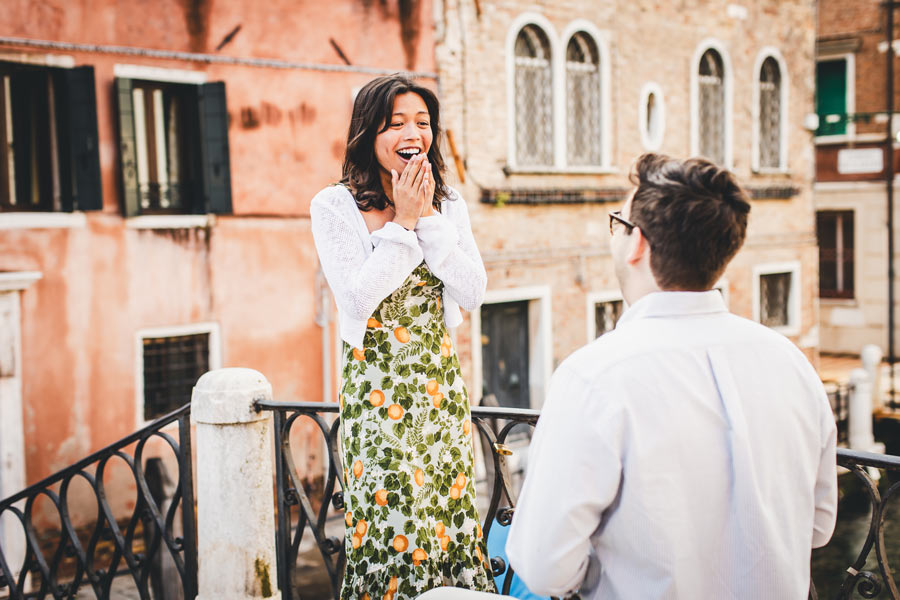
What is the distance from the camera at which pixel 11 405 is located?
839 centimetres

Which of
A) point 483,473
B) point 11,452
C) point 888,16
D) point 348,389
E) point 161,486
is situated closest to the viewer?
point 348,389

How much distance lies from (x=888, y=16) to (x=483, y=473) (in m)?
12.7

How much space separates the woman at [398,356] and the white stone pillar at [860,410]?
43.4ft

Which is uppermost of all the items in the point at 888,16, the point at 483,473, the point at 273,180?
the point at 888,16

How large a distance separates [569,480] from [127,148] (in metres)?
8.14

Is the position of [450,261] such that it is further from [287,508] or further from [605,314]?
[605,314]

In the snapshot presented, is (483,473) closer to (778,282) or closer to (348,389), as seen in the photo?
(778,282)

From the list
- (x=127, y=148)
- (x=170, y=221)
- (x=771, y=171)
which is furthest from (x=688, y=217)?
(x=771, y=171)

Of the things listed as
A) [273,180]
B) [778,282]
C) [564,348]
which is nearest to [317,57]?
[273,180]

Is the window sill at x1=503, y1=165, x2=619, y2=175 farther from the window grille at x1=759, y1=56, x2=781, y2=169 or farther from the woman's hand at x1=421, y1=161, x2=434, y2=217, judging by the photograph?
the woman's hand at x1=421, y1=161, x2=434, y2=217

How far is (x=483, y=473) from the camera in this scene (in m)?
12.5

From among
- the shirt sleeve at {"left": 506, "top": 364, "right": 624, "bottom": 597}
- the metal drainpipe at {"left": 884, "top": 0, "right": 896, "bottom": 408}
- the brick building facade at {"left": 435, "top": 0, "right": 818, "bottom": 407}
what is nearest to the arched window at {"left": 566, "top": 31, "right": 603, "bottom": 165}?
the brick building facade at {"left": 435, "top": 0, "right": 818, "bottom": 407}

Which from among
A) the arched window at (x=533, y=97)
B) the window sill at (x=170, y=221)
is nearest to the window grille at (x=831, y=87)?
the arched window at (x=533, y=97)

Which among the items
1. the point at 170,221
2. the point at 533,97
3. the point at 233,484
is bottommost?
the point at 233,484
